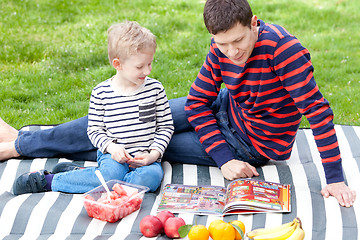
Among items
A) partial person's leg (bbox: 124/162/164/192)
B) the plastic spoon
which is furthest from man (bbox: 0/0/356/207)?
the plastic spoon

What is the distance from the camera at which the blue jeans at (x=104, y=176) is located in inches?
132

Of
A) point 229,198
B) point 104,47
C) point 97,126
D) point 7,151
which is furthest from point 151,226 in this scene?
point 104,47

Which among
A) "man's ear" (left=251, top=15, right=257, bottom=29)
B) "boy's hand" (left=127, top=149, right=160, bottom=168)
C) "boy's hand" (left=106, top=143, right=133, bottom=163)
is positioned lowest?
"boy's hand" (left=127, top=149, right=160, bottom=168)

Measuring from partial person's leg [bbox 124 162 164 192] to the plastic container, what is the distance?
0.32 ft

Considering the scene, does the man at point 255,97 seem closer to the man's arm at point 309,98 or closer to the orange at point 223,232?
the man's arm at point 309,98

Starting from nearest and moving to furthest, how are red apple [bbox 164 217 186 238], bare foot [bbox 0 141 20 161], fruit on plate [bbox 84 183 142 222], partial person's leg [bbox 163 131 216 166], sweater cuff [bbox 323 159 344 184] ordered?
1. red apple [bbox 164 217 186 238]
2. fruit on plate [bbox 84 183 142 222]
3. sweater cuff [bbox 323 159 344 184]
4. partial person's leg [bbox 163 131 216 166]
5. bare foot [bbox 0 141 20 161]

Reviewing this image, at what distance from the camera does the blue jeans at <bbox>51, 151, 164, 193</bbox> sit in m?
3.35

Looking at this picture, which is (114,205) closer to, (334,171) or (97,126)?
(97,126)

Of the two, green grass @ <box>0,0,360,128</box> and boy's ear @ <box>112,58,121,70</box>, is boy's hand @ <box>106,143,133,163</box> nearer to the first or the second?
boy's ear @ <box>112,58,121,70</box>

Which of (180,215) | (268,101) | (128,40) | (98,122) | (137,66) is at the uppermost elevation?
(128,40)

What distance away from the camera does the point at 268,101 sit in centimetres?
329

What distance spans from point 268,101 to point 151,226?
3.58 feet

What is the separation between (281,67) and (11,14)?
16.8 ft

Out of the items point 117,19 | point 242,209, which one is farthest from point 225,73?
point 117,19
